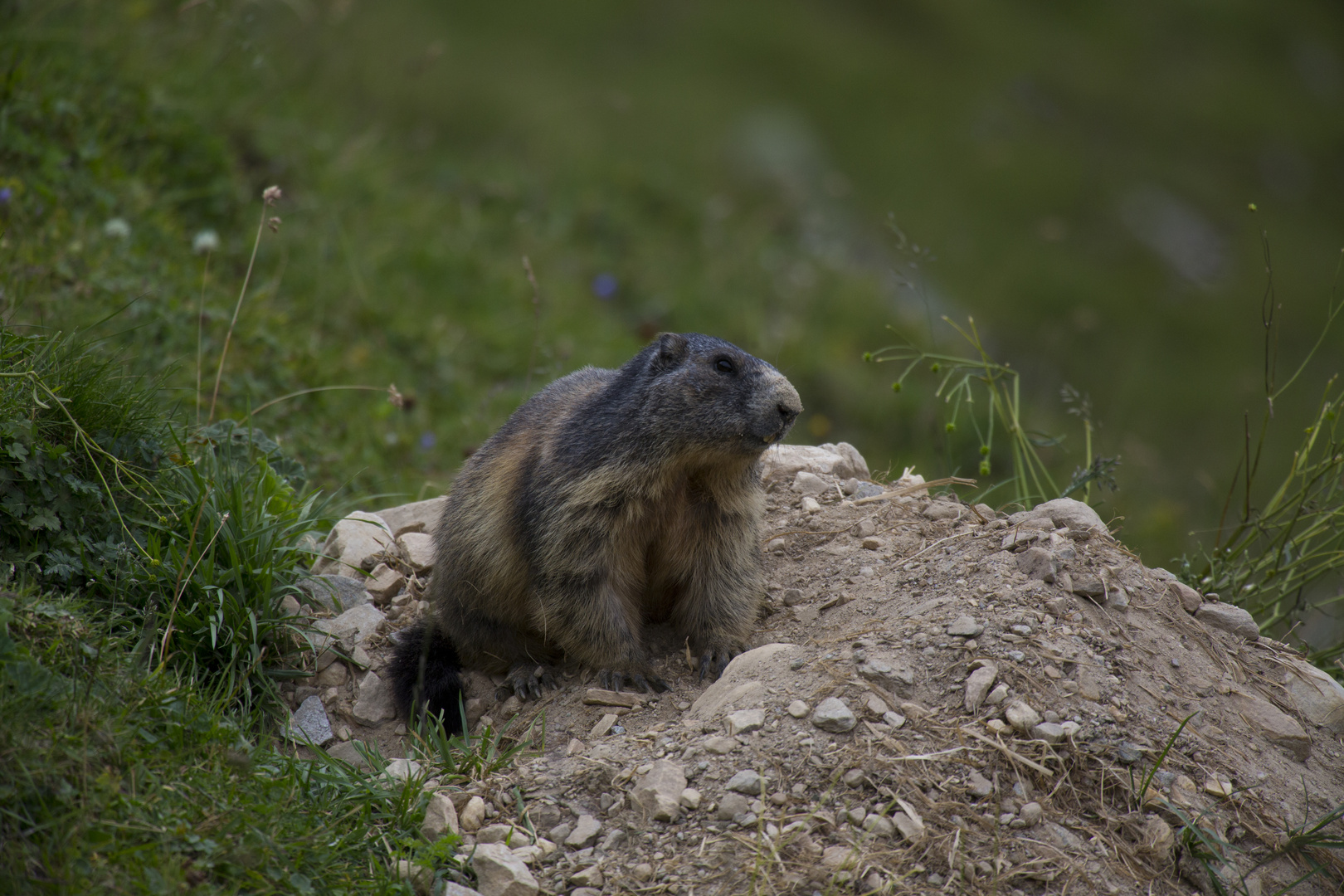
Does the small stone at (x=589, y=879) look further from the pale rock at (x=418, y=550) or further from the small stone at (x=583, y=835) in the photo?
the pale rock at (x=418, y=550)

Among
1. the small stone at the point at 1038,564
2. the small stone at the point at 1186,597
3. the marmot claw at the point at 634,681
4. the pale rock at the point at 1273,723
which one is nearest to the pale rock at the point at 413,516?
the marmot claw at the point at 634,681

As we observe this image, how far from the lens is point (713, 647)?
426cm

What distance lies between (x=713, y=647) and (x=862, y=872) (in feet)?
5.00

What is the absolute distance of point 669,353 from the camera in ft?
14.1

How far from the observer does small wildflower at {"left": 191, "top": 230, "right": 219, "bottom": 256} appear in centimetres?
592

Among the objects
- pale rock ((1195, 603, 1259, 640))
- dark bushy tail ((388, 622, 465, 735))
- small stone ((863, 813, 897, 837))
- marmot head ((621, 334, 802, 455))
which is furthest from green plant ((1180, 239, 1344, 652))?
dark bushy tail ((388, 622, 465, 735))

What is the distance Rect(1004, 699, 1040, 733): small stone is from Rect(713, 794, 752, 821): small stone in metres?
0.90

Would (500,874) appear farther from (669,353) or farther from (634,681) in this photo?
(669,353)

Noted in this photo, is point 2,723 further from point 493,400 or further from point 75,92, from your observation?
point 75,92

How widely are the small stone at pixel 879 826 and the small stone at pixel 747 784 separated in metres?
0.34

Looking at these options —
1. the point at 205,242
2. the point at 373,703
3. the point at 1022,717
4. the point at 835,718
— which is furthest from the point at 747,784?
the point at 205,242

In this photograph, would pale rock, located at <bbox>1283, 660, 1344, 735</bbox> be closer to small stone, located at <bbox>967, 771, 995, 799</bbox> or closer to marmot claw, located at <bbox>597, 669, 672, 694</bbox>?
small stone, located at <bbox>967, 771, 995, 799</bbox>

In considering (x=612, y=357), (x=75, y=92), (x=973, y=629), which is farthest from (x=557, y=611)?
(x=75, y=92)

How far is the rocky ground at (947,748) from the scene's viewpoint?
294 centimetres
